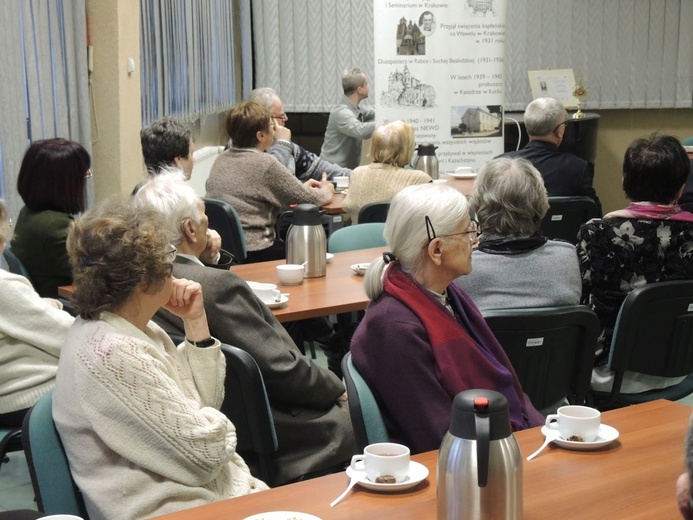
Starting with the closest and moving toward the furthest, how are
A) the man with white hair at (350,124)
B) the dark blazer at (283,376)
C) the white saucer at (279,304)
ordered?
the dark blazer at (283,376), the white saucer at (279,304), the man with white hair at (350,124)

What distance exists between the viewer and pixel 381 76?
23.9 ft

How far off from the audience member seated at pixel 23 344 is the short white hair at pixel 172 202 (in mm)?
449

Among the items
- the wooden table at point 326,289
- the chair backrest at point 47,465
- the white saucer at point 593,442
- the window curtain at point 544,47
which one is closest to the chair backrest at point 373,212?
the wooden table at point 326,289

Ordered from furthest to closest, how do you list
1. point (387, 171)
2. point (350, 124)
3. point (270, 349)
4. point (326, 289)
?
point (350, 124) < point (387, 171) < point (326, 289) < point (270, 349)

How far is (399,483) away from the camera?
1.66m

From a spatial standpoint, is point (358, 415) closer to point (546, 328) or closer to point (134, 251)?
point (134, 251)

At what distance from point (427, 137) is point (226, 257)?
171 inches

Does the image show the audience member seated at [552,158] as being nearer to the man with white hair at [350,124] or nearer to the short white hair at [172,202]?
the man with white hair at [350,124]

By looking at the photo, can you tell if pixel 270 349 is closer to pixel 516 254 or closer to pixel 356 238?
pixel 516 254

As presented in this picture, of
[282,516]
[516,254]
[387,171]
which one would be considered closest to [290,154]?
[387,171]

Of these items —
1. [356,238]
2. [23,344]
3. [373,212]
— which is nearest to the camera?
[23,344]

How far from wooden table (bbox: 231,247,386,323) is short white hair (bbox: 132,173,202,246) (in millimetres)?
558

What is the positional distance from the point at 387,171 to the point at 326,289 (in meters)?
1.57

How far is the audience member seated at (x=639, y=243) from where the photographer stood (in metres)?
3.18
